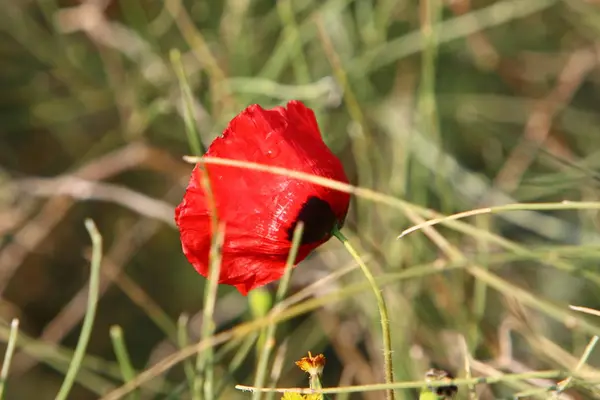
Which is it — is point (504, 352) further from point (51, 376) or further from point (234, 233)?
point (51, 376)

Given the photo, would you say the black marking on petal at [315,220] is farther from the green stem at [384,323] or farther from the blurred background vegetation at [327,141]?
the blurred background vegetation at [327,141]

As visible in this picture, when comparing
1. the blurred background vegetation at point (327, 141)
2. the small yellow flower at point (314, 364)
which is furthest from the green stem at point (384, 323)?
the blurred background vegetation at point (327, 141)

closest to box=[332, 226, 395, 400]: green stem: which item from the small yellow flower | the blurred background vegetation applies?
the small yellow flower

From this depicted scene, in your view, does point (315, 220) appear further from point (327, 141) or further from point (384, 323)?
point (327, 141)

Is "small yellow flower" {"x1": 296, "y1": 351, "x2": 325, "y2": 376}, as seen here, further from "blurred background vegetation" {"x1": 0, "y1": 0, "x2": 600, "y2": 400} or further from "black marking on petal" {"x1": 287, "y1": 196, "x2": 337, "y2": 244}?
"blurred background vegetation" {"x1": 0, "y1": 0, "x2": 600, "y2": 400}

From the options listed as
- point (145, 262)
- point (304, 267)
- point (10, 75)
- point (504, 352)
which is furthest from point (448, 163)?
point (10, 75)

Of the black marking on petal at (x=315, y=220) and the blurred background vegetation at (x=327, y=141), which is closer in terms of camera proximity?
the black marking on petal at (x=315, y=220)

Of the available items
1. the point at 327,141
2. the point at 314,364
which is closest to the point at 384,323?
the point at 314,364
